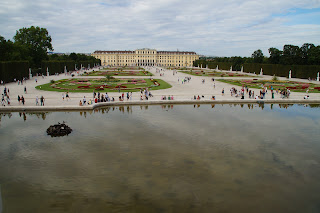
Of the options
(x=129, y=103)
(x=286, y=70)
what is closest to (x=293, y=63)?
(x=286, y=70)

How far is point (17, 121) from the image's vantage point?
49.1ft

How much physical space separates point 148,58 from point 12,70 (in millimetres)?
124570

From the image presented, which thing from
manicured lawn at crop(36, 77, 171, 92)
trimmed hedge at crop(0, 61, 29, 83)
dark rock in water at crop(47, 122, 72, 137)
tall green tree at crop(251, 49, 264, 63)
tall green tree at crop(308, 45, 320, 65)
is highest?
tall green tree at crop(251, 49, 264, 63)

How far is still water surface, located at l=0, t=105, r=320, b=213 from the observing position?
7027 millimetres

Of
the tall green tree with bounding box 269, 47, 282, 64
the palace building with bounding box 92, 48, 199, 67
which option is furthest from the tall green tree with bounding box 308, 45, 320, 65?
the palace building with bounding box 92, 48, 199, 67

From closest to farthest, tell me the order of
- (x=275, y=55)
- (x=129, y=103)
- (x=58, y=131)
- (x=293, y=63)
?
(x=58, y=131) < (x=129, y=103) < (x=293, y=63) < (x=275, y=55)

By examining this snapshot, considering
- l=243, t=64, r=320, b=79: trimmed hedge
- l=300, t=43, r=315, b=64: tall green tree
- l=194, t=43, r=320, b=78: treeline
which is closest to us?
l=243, t=64, r=320, b=79: trimmed hedge

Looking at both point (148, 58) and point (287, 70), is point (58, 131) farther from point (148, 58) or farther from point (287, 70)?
point (148, 58)

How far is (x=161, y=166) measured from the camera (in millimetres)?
9000

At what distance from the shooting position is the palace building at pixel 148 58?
155 meters

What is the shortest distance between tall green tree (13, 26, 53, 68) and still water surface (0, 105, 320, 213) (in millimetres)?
43941

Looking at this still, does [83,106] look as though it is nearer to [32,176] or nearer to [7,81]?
[32,176]

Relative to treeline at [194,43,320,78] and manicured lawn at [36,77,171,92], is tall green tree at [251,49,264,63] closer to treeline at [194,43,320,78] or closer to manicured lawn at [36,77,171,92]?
treeline at [194,43,320,78]

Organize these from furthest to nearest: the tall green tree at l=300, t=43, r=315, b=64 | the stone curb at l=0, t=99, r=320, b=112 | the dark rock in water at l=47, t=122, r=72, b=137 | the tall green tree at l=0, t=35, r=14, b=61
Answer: the tall green tree at l=300, t=43, r=315, b=64 → the tall green tree at l=0, t=35, r=14, b=61 → the stone curb at l=0, t=99, r=320, b=112 → the dark rock in water at l=47, t=122, r=72, b=137
